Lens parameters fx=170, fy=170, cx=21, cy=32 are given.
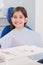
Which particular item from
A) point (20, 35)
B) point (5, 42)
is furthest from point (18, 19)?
point (5, 42)

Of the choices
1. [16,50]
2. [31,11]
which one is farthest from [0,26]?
[16,50]

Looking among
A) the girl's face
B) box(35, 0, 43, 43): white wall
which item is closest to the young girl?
the girl's face

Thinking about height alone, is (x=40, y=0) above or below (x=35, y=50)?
above

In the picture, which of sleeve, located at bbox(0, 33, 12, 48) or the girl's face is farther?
the girl's face

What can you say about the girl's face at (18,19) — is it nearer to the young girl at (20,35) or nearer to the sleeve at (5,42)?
the young girl at (20,35)

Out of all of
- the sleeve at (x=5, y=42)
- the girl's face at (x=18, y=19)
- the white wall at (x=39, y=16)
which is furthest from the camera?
the white wall at (x=39, y=16)

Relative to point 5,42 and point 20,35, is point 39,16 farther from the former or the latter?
point 5,42

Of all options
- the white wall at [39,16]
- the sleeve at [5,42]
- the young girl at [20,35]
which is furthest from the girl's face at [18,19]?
the white wall at [39,16]

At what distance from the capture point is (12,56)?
2.35ft

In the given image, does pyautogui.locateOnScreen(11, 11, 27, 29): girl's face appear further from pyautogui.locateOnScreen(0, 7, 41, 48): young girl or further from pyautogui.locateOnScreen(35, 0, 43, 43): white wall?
pyautogui.locateOnScreen(35, 0, 43, 43): white wall

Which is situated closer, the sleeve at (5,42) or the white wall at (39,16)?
the sleeve at (5,42)

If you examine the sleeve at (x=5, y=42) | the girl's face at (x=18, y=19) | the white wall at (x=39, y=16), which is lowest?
the sleeve at (x=5, y=42)

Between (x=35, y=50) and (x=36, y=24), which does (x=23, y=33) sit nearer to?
(x=35, y=50)

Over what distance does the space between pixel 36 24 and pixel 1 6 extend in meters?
0.79
